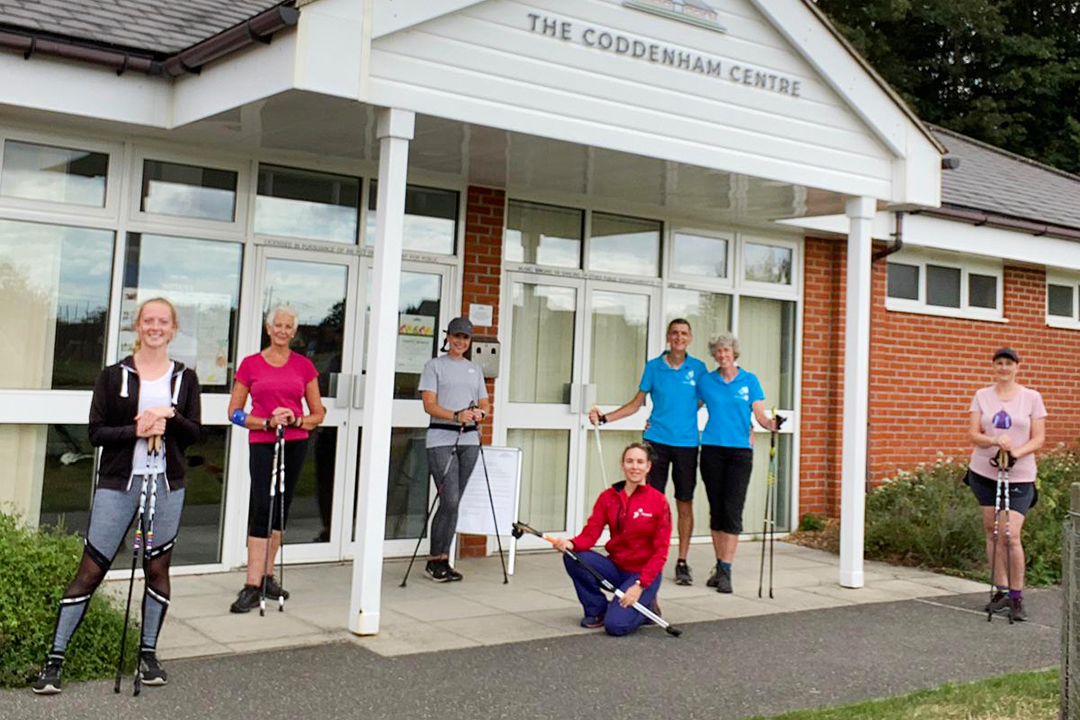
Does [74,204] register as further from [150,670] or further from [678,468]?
[678,468]

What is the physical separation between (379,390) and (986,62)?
26.3 m

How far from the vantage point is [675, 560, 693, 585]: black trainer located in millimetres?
8477

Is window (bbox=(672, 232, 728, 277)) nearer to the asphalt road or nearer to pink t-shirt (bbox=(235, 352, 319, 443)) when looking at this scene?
the asphalt road

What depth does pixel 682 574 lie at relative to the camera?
849 cm

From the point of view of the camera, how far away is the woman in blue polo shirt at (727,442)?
8.23 metres

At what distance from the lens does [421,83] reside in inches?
258

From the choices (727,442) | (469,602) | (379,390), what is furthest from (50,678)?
(727,442)

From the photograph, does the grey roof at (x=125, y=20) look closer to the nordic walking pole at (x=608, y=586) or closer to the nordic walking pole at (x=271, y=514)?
the nordic walking pole at (x=271, y=514)

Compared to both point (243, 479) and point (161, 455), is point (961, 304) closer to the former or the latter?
point (243, 479)

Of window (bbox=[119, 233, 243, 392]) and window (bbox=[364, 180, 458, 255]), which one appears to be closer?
window (bbox=[119, 233, 243, 392])

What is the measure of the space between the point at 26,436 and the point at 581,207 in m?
4.74

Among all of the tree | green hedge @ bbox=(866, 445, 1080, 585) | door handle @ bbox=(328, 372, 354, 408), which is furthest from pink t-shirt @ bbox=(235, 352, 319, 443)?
the tree

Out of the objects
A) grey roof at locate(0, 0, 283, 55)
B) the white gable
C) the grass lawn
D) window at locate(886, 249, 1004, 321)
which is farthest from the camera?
window at locate(886, 249, 1004, 321)

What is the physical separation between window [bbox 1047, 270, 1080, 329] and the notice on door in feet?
25.9
